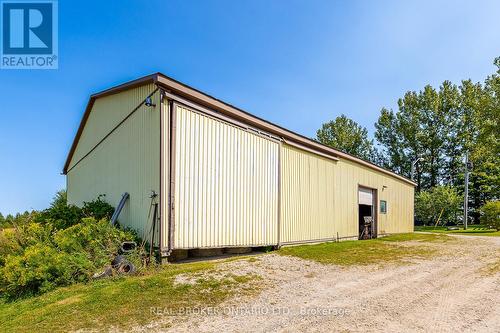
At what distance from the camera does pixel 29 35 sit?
29.9ft

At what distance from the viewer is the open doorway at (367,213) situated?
1645 centimetres

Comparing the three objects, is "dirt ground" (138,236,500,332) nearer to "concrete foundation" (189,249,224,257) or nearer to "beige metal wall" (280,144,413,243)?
"concrete foundation" (189,249,224,257)

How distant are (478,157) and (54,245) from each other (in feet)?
126

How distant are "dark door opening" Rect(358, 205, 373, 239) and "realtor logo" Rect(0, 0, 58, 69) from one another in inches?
598

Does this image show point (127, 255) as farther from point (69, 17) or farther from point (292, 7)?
point (292, 7)

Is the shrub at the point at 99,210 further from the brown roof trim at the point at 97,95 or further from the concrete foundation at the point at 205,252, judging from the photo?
the brown roof trim at the point at 97,95

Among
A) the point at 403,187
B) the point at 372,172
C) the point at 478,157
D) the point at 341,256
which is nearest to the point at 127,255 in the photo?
the point at 341,256

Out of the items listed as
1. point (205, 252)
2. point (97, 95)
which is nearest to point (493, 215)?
point (205, 252)

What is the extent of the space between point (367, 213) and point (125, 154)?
13545mm

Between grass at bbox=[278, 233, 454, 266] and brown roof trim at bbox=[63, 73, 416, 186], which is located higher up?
Answer: brown roof trim at bbox=[63, 73, 416, 186]

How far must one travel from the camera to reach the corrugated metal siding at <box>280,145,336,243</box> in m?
11.4

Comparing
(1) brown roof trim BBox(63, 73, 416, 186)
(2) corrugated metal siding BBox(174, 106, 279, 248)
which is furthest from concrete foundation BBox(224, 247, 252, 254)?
(1) brown roof trim BBox(63, 73, 416, 186)

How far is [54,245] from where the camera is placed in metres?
7.79

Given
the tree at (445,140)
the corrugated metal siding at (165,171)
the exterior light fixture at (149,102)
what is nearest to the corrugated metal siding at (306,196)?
the corrugated metal siding at (165,171)
